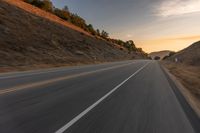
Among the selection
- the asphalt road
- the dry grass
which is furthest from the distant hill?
the asphalt road

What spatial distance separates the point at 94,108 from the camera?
351 inches

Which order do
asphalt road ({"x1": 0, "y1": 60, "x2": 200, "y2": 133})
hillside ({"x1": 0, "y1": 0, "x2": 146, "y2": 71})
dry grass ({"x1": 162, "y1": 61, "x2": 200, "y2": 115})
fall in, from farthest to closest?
hillside ({"x1": 0, "y1": 0, "x2": 146, "y2": 71})
dry grass ({"x1": 162, "y1": 61, "x2": 200, "y2": 115})
asphalt road ({"x1": 0, "y1": 60, "x2": 200, "y2": 133})

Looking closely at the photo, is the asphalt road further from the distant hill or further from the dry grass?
the distant hill

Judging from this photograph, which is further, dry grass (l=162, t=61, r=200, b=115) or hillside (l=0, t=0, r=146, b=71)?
hillside (l=0, t=0, r=146, b=71)

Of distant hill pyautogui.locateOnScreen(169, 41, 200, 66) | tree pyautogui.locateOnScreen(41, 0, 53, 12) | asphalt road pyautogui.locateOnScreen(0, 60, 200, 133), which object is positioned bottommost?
distant hill pyautogui.locateOnScreen(169, 41, 200, 66)

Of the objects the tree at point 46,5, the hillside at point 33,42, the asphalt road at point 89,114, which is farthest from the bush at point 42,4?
the asphalt road at point 89,114

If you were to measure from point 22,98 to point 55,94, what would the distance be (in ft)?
4.98

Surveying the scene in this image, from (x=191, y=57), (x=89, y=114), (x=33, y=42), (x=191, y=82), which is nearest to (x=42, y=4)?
(x=33, y=42)

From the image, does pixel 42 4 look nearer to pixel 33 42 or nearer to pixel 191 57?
pixel 33 42

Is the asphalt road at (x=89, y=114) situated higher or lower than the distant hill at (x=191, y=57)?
higher

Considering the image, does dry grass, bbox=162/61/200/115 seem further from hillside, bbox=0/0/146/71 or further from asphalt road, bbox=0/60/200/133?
hillside, bbox=0/0/146/71

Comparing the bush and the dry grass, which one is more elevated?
the bush

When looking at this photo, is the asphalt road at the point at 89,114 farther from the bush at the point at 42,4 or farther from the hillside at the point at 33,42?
the bush at the point at 42,4

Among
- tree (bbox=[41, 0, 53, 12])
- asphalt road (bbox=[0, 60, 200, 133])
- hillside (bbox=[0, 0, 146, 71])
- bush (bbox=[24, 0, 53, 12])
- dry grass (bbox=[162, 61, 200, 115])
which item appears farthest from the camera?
tree (bbox=[41, 0, 53, 12])
